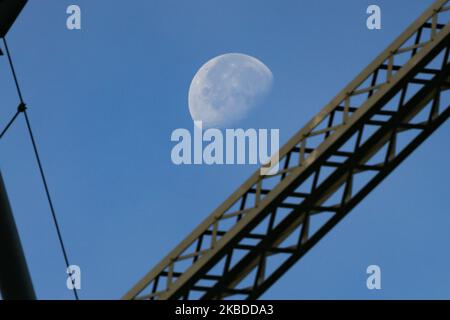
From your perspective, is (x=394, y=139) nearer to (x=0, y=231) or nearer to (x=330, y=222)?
(x=330, y=222)

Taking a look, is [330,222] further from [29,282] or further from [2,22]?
[2,22]

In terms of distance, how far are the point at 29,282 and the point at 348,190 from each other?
19.3 feet

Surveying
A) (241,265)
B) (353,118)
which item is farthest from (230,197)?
(353,118)

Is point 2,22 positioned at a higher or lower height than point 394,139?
higher

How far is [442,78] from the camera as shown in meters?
18.6

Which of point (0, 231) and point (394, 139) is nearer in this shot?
point (0, 231)

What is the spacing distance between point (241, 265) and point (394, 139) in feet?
12.0

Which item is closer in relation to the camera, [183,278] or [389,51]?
[183,278]

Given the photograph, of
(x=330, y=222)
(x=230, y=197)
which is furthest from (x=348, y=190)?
(x=230, y=197)

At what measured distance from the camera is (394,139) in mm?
18594

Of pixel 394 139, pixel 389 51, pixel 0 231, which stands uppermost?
pixel 389 51
